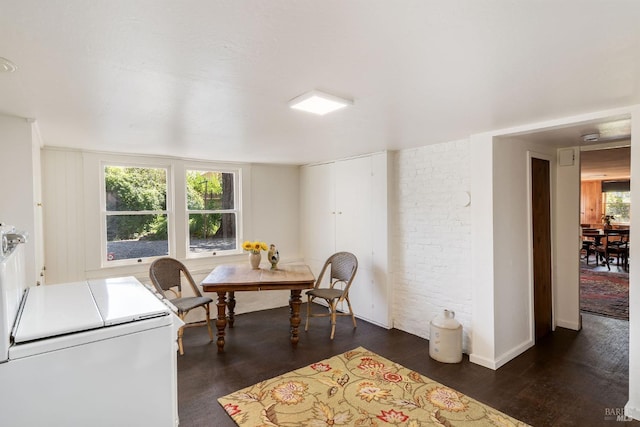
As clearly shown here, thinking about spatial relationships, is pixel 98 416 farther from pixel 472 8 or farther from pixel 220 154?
pixel 220 154

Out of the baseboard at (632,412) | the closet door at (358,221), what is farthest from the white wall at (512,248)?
the closet door at (358,221)

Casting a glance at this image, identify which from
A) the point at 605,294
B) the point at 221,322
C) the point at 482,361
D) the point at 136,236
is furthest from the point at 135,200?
the point at 605,294

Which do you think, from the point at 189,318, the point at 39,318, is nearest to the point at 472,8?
the point at 39,318

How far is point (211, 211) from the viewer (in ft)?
16.1

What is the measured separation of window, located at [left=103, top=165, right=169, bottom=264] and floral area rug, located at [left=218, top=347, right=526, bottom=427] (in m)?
2.53

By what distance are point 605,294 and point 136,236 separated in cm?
734

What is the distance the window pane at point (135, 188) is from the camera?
417 centimetres

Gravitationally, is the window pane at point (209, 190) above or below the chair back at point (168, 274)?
above

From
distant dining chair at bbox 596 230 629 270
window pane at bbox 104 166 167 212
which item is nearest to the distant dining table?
window pane at bbox 104 166 167 212

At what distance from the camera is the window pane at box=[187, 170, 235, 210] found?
4762mm

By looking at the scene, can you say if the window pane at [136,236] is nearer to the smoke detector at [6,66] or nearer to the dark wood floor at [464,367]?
the dark wood floor at [464,367]

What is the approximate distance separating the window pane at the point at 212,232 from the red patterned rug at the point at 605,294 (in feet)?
17.3

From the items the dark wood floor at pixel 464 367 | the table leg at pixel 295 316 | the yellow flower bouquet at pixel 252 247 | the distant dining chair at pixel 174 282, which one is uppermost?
the yellow flower bouquet at pixel 252 247

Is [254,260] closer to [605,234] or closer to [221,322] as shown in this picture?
[221,322]
